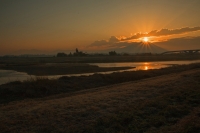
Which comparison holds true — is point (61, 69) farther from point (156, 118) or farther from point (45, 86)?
point (156, 118)

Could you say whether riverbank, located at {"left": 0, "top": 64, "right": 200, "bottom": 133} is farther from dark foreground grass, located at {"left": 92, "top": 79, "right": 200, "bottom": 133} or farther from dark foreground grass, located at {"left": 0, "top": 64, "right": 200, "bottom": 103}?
dark foreground grass, located at {"left": 0, "top": 64, "right": 200, "bottom": 103}

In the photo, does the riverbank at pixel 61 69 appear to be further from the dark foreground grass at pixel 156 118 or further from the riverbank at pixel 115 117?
the dark foreground grass at pixel 156 118

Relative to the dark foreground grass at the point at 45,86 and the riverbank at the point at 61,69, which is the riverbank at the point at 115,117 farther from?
the riverbank at the point at 61,69

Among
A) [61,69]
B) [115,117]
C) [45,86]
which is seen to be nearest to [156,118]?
[115,117]

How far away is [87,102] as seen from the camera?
1122 cm

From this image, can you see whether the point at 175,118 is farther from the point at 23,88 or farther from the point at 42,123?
the point at 23,88

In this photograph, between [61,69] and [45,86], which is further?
[61,69]

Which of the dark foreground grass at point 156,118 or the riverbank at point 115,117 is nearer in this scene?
the dark foreground grass at point 156,118

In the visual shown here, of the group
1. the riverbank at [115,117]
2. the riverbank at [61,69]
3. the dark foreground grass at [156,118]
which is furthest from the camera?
the riverbank at [61,69]

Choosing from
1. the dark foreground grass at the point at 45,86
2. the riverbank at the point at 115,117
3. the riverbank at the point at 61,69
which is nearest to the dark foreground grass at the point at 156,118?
the riverbank at the point at 115,117

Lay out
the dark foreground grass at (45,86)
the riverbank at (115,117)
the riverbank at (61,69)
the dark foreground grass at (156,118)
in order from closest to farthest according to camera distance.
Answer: the dark foreground grass at (156,118), the riverbank at (115,117), the dark foreground grass at (45,86), the riverbank at (61,69)

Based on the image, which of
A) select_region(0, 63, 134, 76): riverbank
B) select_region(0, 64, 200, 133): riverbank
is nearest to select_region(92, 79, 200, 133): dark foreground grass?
select_region(0, 64, 200, 133): riverbank

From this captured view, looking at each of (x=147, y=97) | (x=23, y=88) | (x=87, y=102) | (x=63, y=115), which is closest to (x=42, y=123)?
(x=63, y=115)

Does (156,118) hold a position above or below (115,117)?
below
